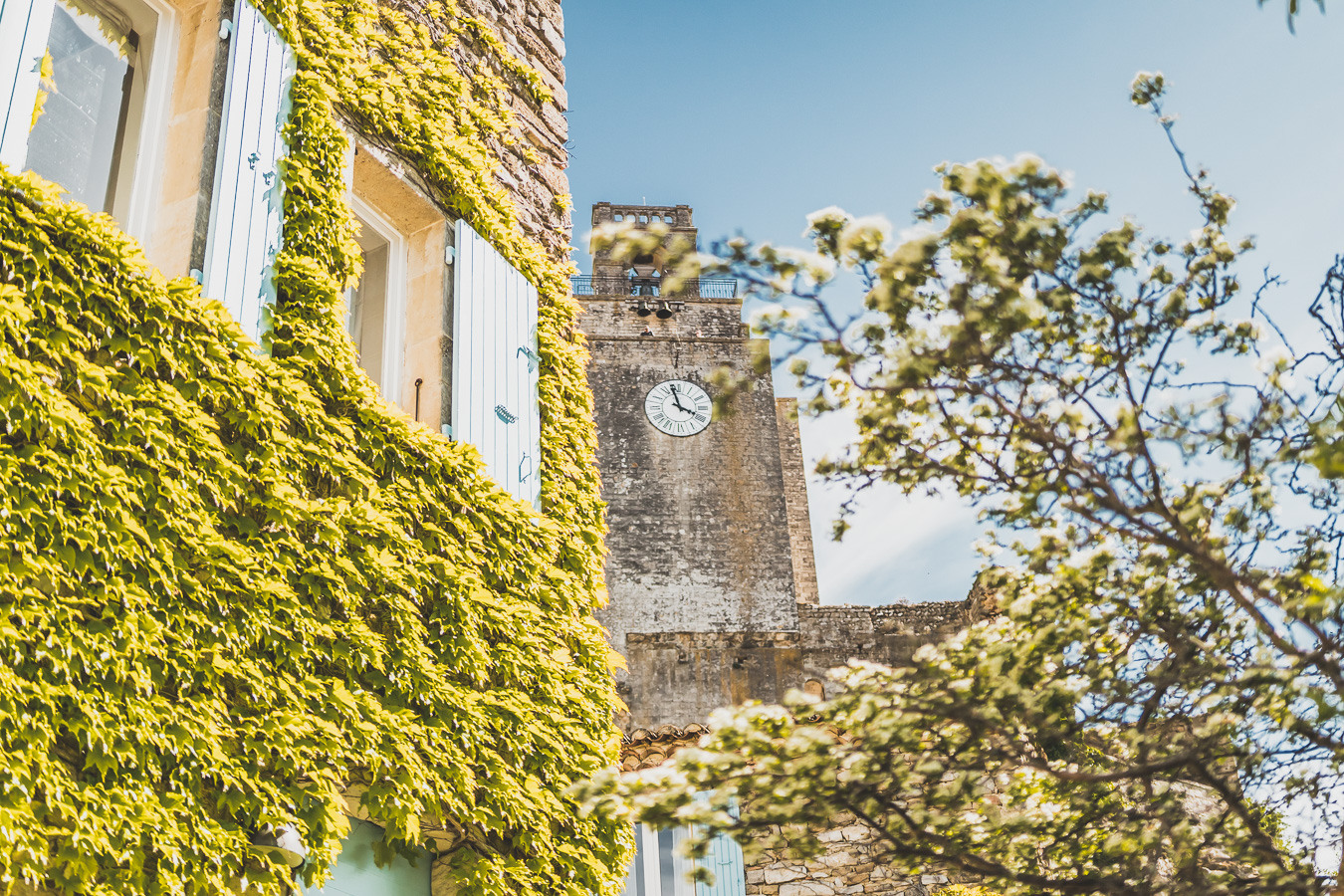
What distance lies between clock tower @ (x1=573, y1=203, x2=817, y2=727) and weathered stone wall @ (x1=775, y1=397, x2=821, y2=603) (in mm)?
28

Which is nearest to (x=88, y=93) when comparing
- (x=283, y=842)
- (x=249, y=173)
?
(x=249, y=173)

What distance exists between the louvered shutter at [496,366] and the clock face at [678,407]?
17457 mm

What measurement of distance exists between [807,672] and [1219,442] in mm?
13089

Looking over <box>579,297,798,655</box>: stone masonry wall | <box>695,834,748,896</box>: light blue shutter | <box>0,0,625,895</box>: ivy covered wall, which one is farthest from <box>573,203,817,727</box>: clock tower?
<box>0,0,625,895</box>: ivy covered wall

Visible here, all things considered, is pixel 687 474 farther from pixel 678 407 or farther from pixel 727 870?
pixel 727 870

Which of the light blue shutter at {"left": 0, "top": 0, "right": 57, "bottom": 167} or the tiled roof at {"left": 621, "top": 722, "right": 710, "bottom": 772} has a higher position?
the light blue shutter at {"left": 0, "top": 0, "right": 57, "bottom": 167}

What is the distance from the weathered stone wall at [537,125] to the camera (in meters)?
5.84

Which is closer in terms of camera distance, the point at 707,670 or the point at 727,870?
the point at 727,870

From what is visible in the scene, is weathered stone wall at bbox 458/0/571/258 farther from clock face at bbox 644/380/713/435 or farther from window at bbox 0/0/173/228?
clock face at bbox 644/380/713/435

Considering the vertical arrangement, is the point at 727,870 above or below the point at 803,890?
above

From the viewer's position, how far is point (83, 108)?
383 cm

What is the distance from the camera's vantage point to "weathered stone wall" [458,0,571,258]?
19.2 ft

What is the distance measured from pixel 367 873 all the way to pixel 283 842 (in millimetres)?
582

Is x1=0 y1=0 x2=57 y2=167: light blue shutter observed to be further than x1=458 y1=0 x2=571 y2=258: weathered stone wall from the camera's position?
No
